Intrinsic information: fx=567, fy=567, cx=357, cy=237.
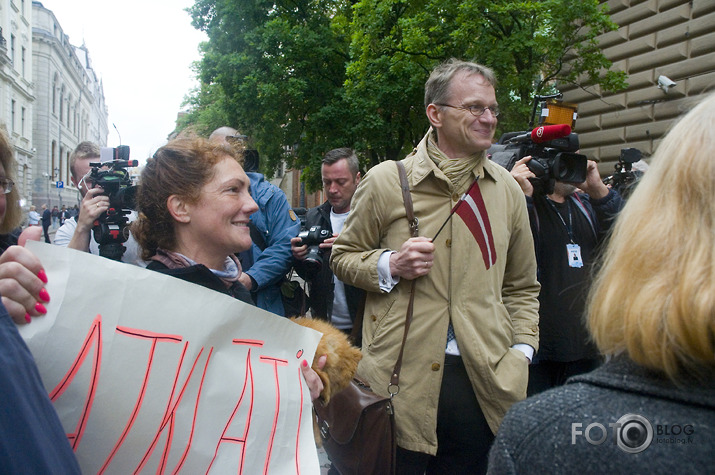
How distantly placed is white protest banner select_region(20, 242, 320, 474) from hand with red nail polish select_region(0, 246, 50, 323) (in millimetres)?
33

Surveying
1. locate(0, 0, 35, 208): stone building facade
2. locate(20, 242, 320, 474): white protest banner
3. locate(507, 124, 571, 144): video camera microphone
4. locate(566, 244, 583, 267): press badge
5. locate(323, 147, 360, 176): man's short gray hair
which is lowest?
locate(20, 242, 320, 474): white protest banner

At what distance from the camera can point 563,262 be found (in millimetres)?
3322

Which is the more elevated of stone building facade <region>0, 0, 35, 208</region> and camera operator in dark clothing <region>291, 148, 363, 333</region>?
stone building facade <region>0, 0, 35, 208</region>

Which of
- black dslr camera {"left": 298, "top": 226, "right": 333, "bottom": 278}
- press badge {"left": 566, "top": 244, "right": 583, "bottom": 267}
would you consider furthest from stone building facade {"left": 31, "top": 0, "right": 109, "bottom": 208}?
press badge {"left": 566, "top": 244, "right": 583, "bottom": 267}

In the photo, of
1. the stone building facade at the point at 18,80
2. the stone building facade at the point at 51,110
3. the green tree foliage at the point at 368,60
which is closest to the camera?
the green tree foliage at the point at 368,60

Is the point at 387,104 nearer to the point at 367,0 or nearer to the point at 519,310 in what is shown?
the point at 367,0

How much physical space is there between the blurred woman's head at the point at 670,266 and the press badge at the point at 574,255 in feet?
8.28

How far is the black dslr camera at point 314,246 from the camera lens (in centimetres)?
327

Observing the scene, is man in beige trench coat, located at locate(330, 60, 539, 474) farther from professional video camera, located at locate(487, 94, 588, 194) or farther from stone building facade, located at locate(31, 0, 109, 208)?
stone building facade, located at locate(31, 0, 109, 208)

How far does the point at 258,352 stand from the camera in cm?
150

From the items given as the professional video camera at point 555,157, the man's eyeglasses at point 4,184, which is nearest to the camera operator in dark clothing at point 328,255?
the professional video camera at point 555,157

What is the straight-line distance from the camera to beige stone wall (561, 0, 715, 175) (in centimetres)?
848

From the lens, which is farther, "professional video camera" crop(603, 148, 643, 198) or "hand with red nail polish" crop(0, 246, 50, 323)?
"professional video camera" crop(603, 148, 643, 198)

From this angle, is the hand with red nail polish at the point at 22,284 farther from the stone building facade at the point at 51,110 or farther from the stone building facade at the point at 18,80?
the stone building facade at the point at 51,110
